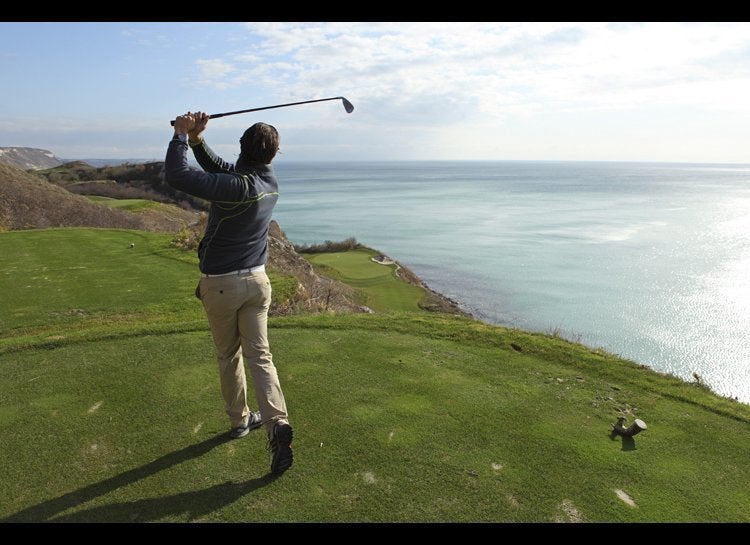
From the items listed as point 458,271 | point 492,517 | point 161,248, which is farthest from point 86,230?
point 458,271

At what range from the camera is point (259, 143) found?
4113 mm

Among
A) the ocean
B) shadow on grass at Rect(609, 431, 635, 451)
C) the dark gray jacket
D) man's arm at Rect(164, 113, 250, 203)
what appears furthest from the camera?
the ocean

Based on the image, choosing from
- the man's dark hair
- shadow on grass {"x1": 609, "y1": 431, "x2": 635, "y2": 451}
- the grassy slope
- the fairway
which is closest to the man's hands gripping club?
the man's dark hair

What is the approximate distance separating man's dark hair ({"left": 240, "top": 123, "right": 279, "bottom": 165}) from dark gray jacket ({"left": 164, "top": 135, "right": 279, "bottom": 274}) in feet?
0.22

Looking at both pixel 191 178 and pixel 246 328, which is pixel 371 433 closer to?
pixel 246 328

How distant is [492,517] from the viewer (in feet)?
11.9

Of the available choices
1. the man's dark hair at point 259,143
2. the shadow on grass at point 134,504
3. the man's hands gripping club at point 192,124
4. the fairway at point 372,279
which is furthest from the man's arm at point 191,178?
the fairway at point 372,279

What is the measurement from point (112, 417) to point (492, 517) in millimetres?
3619

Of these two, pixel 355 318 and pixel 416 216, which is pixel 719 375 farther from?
pixel 416 216

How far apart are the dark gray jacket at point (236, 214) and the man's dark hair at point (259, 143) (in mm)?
67

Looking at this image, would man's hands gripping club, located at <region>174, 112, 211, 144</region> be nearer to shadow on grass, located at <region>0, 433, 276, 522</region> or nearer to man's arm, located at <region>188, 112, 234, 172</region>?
man's arm, located at <region>188, 112, 234, 172</region>

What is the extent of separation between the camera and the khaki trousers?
417 centimetres

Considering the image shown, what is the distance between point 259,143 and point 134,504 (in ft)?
9.34

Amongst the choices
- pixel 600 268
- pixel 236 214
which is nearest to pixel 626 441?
pixel 236 214
